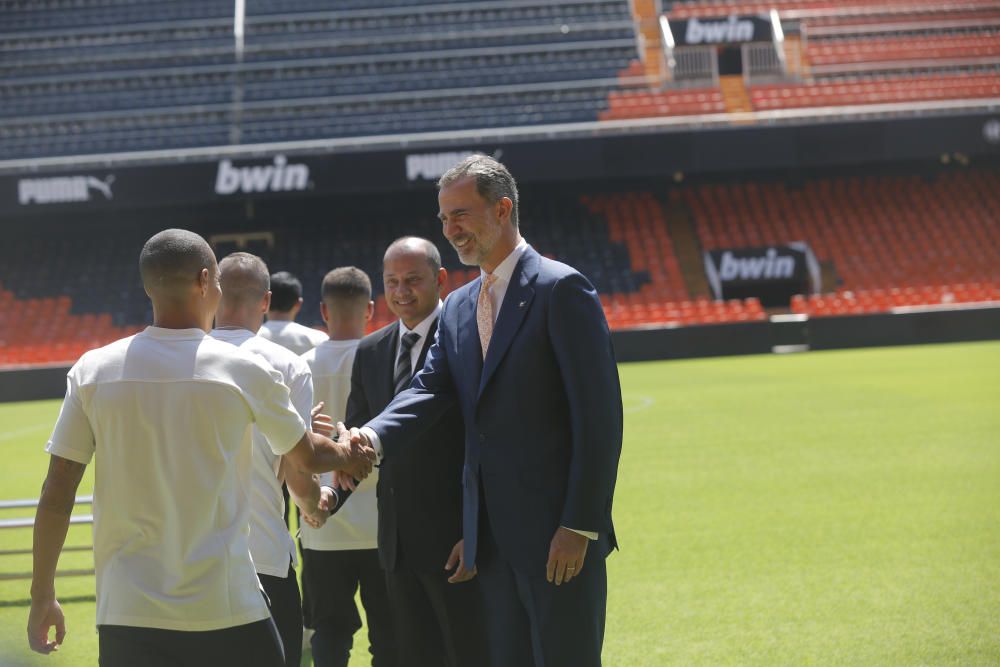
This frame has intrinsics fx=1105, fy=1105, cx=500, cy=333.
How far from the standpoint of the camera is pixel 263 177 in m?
27.5

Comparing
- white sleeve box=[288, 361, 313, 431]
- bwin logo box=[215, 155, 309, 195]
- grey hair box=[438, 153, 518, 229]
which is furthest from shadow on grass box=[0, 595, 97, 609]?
bwin logo box=[215, 155, 309, 195]

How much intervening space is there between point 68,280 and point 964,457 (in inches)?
996

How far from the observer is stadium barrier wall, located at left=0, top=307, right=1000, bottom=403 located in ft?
78.7

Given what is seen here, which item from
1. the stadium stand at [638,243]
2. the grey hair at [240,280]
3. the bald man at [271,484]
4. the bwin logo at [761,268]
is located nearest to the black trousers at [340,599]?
the bald man at [271,484]

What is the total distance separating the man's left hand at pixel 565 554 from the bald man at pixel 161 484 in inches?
34.4

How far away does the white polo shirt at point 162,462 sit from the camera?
286 cm

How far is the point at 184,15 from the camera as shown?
34.4 metres

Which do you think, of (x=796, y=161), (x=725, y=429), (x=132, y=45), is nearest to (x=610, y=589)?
(x=725, y=429)

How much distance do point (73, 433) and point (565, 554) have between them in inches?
55.2

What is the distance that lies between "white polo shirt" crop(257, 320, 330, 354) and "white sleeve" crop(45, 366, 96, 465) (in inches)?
109

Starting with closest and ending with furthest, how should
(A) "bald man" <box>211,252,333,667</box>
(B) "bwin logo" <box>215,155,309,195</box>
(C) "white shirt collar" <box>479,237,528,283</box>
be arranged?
(C) "white shirt collar" <box>479,237,528,283</box>, (A) "bald man" <box>211,252,333,667</box>, (B) "bwin logo" <box>215,155,309,195</box>

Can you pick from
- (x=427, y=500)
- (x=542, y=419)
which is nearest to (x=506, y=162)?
(x=427, y=500)

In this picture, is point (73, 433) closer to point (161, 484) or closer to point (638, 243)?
point (161, 484)

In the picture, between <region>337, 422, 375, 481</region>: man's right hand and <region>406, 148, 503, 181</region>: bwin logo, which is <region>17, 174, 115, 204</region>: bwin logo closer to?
<region>406, 148, 503, 181</region>: bwin logo
